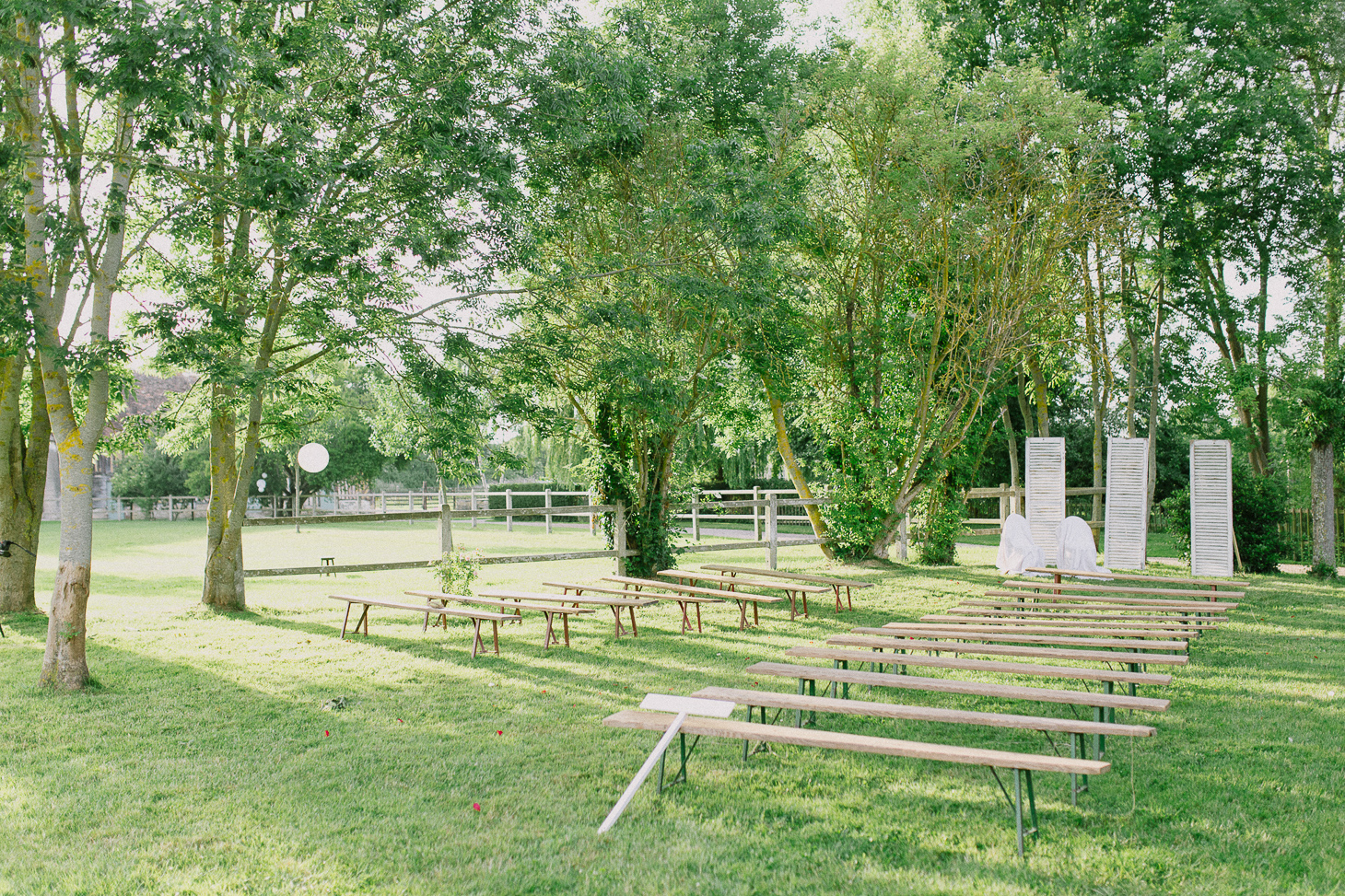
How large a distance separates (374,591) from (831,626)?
7049 millimetres

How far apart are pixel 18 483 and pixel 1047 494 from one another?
14248 millimetres

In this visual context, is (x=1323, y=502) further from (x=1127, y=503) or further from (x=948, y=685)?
(x=948, y=685)

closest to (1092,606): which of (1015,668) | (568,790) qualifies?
(1015,668)

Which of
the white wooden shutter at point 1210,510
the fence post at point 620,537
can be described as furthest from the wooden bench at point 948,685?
the white wooden shutter at point 1210,510

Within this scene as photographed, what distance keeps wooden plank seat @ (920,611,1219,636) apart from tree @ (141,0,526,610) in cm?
553

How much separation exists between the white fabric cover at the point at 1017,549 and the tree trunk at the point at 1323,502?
18.3 feet

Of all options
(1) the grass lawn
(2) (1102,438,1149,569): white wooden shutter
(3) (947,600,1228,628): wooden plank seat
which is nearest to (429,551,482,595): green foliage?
(1) the grass lawn

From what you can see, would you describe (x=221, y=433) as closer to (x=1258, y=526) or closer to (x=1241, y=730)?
(x=1241, y=730)

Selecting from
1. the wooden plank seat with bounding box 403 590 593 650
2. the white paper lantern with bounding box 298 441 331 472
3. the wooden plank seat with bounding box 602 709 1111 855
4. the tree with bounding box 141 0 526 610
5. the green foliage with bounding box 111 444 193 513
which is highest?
the tree with bounding box 141 0 526 610

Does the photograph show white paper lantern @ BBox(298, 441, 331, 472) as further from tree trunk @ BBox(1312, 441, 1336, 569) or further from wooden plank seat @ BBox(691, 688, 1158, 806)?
wooden plank seat @ BBox(691, 688, 1158, 806)

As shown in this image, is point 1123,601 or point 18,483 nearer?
point 1123,601

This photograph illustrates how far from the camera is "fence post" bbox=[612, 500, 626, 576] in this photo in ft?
43.8

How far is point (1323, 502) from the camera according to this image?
47.0 ft

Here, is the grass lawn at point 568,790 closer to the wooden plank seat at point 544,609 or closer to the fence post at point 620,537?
the wooden plank seat at point 544,609
